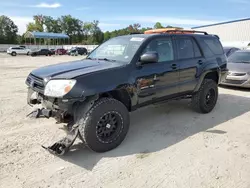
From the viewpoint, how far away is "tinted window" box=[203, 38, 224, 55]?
5829 millimetres

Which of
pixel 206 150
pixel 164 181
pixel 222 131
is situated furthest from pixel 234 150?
pixel 164 181

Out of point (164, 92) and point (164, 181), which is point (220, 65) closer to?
point (164, 92)

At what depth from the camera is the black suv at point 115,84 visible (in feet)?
11.5

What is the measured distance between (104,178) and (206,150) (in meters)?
1.73

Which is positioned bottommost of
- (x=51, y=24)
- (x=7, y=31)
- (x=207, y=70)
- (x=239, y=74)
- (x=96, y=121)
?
(x=96, y=121)

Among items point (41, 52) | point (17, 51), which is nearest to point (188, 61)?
point (41, 52)

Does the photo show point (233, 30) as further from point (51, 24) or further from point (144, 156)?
point (51, 24)

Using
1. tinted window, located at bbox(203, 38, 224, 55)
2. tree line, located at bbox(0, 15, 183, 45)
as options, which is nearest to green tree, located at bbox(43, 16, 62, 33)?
tree line, located at bbox(0, 15, 183, 45)

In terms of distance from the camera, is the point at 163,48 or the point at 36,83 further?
the point at 163,48

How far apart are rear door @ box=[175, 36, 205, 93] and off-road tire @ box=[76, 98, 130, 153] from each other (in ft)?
Answer: 5.78

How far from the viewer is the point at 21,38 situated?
70062mm

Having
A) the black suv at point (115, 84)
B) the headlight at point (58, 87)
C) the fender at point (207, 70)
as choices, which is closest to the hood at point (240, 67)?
the fender at point (207, 70)

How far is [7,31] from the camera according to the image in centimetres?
6950

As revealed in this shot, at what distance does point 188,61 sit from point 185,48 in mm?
291
